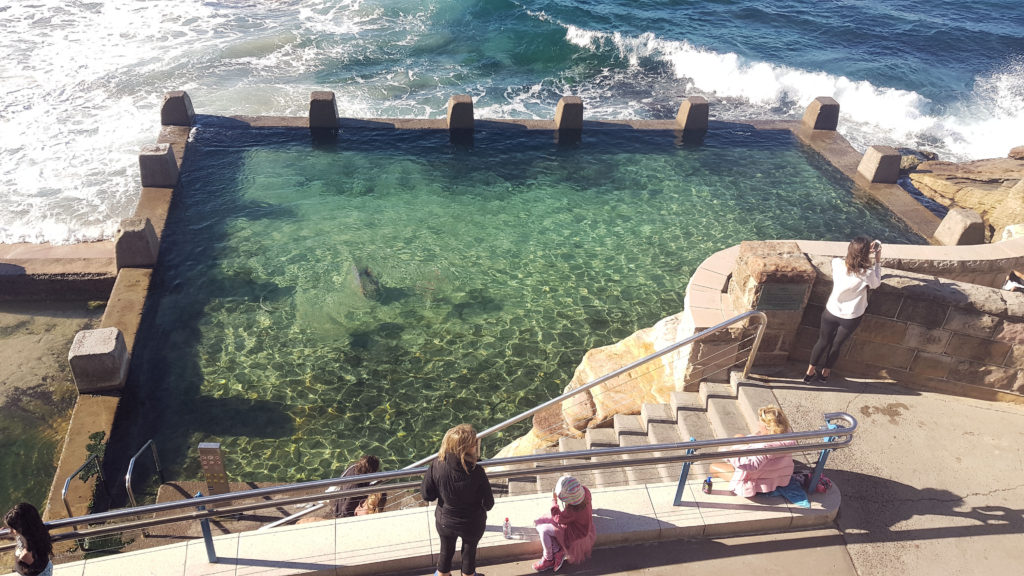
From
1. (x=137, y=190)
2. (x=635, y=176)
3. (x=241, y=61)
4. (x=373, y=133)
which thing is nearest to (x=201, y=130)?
(x=137, y=190)

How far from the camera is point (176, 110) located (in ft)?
58.8

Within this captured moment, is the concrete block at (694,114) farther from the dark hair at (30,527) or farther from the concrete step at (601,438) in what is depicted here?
the dark hair at (30,527)

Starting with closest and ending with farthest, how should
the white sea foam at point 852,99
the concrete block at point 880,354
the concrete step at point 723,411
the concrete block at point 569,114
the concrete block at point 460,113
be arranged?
the concrete step at point 723,411
the concrete block at point 880,354
the concrete block at point 460,113
the concrete block at point 569,114
the white sea foam at point 852,99

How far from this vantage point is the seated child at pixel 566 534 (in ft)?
18.1

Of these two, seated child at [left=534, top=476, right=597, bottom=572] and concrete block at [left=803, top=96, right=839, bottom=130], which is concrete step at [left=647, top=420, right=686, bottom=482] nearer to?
seated child at [left=534, top=476, right=597, bottom=572]

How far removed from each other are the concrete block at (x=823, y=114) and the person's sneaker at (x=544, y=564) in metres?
17.1

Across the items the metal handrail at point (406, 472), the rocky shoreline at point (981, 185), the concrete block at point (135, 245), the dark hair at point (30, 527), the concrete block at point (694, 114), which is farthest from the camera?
the concrete block at point (694, 114)

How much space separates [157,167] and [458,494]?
43.6 ft

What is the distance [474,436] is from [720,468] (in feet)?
9.22

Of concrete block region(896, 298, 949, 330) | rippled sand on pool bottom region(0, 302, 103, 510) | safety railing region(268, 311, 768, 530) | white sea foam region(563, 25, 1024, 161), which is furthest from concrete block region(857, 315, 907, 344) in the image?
white sea foam region(563, 25, 1024, 161)

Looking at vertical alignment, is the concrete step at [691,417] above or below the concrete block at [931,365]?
below

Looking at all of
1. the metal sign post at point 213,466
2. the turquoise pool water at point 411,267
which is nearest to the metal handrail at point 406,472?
the metal sign post at point 213,466

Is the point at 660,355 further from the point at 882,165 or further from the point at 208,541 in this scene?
the point at 882,165

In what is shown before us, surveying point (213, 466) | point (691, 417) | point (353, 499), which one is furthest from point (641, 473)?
point (213, 466)
